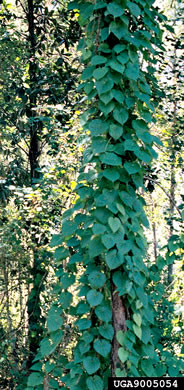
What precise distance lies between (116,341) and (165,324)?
88 cm

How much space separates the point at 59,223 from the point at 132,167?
56.5 inches

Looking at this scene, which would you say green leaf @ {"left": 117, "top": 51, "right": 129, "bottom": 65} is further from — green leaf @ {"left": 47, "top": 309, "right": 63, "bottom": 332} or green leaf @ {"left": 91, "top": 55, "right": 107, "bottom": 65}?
green leaf @ {"left": 47, "top": 309, "right": 63, "bottom": 332}

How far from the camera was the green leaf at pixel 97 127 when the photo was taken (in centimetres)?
146

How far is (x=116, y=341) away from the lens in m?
1.45

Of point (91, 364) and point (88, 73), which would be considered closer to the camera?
point (91, 364)

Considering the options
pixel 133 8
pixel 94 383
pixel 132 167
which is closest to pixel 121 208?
pixel 132 167

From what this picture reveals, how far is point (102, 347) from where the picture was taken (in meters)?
1.38

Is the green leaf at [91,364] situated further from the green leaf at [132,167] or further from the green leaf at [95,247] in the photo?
the green leaf at [132,167]

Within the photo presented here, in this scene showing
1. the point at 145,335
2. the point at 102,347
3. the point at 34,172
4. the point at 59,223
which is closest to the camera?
the point at 102,347

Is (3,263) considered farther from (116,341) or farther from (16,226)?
(116,341)

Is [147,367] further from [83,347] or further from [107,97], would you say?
[107,97]

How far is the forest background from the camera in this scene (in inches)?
57.7

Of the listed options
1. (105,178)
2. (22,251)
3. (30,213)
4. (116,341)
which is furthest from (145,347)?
(22,251)

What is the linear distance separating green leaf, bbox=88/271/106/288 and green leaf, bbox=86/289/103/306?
0.9 inches
